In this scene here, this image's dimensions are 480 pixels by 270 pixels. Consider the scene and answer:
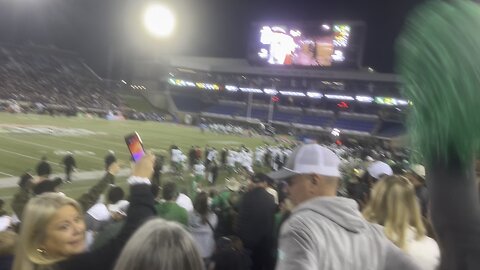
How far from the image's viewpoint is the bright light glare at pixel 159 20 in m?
9.61

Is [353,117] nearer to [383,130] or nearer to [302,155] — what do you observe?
[383,130]

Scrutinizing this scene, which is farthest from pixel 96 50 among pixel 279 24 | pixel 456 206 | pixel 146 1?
pixel 279 24

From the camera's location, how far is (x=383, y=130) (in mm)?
23703

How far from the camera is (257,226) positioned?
131 inches

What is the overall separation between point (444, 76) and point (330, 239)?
2.16 feet

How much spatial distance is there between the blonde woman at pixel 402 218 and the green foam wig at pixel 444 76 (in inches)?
52.4

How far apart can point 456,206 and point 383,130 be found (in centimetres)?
2400

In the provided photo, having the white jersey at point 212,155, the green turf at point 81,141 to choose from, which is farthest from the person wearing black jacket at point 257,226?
the white jersey at point 212,155

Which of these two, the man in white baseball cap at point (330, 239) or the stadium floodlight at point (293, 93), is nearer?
the man in white baseball cap at point (330, 239)

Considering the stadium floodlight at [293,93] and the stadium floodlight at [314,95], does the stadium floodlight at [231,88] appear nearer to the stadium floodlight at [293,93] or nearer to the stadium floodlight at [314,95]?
the stadium floodlight at [293,93]

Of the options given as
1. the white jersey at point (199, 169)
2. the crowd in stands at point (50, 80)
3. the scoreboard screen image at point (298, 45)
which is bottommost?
the white jersey at point (199, 169)

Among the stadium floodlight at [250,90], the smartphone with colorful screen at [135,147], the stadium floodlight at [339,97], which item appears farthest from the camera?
the stadium floodlight at [339,97]

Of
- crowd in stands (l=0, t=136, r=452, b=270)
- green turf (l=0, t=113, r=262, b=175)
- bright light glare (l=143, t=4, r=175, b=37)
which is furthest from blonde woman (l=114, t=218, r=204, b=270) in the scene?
bright light glare (l=143, t=4, r=175, b=37)

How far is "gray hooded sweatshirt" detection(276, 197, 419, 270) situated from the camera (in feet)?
3.74
